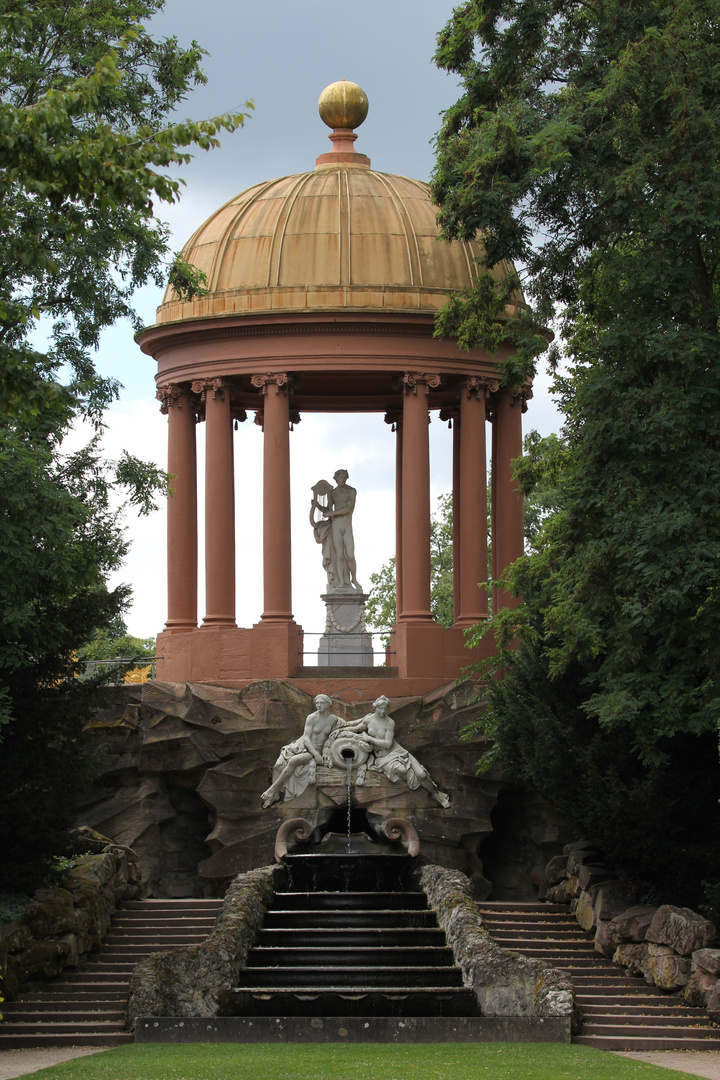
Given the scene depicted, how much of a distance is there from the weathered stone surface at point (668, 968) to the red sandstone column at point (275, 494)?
13115mm

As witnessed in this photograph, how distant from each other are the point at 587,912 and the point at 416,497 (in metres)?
11.6

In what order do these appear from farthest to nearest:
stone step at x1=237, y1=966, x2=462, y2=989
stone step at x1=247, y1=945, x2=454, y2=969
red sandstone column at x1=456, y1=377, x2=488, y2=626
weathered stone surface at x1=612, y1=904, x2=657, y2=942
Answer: red sandstone column at x1=456, y1=377, x2=488, y2=626
weathered stone surface at x1=612, y1=904, x2=657, y2=942
stone step at x1=247, y1=945, x2=454, y2=969
stone step at x1=237, y1=966, x2=462, y2=989

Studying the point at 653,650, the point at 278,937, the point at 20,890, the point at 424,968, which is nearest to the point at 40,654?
the point at 20,890

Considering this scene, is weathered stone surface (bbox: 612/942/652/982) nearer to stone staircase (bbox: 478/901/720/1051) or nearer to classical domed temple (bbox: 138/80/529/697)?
stone staircase (bbox: 478/901/720/1051)

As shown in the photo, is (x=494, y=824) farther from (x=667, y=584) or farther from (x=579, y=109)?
(x=579, y=109)

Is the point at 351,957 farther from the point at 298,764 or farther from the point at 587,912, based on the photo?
the point at 298,764

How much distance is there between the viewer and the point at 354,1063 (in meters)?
18.2

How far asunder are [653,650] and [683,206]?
6359mm

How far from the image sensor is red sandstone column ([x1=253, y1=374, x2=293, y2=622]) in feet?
115

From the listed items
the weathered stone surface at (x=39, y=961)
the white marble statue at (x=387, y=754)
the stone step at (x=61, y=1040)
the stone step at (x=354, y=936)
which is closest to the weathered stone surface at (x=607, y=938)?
the stone step at (x=354, y=936)

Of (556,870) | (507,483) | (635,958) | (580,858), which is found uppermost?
(507,483)

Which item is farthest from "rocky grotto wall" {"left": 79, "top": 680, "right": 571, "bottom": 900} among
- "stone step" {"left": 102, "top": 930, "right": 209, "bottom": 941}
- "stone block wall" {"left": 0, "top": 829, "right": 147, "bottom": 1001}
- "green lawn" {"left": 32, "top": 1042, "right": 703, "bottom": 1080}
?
"green lawn" {"left": 32, "top": 1042, "right": 703, "bottom": 1080}

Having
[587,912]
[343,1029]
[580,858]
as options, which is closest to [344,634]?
[580,858]

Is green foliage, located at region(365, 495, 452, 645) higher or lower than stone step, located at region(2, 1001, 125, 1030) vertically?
higher
